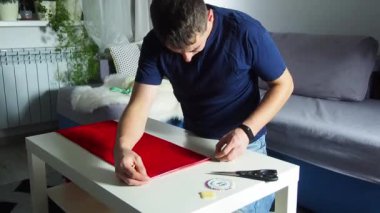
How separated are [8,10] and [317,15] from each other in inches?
85.6

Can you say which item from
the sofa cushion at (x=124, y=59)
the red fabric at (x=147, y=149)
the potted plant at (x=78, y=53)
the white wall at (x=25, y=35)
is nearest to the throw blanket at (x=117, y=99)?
the sofa cushion at (x=124, y=59)

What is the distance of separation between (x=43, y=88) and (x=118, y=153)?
2253mm

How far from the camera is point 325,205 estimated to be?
1.79 meters

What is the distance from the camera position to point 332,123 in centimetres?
186

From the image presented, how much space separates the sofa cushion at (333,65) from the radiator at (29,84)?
1790mm

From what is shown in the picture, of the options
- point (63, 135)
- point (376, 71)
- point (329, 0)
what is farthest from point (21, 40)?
point (376, 71)

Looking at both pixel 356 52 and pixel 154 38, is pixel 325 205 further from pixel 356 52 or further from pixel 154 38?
pixel 154 38

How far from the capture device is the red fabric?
3.33ft

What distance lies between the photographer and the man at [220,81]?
3.53ft

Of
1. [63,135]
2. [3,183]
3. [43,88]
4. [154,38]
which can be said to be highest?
[154,38]

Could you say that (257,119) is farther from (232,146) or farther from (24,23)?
(24,23)

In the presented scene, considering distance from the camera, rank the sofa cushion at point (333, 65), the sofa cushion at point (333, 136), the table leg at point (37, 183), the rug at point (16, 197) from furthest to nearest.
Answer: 1. the sofa cushion at point (333, 65)
2. the rug at point (16, 197)
3. the sofa cushion at point (333, 136)
4. the table leg at point (37, 183)

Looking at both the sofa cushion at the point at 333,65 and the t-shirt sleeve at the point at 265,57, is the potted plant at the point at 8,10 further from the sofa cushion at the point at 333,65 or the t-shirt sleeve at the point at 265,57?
the t-shirt sleeve at the point at 265,57

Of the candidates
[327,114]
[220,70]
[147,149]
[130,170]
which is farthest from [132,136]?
[327,114]
